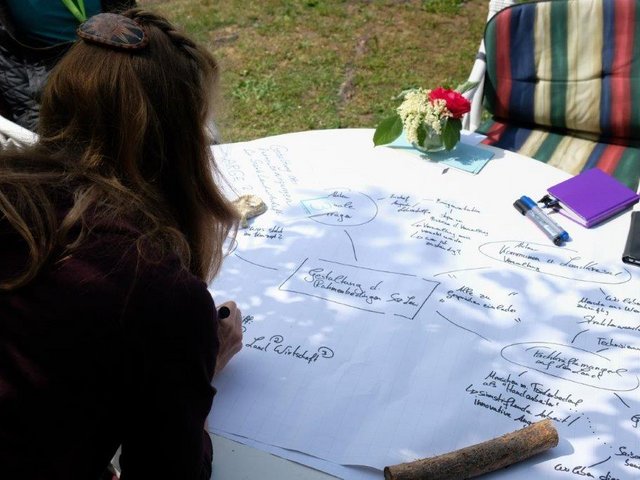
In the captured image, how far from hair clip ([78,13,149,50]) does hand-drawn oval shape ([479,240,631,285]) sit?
1061 millimetres

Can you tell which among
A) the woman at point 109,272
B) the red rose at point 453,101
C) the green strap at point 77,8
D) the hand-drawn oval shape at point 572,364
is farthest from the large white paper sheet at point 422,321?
the green strap at point 77,8

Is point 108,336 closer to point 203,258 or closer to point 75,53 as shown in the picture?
point 203,258

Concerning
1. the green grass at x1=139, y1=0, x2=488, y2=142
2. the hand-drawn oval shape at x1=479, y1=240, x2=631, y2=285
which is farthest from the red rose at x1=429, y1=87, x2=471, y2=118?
the green grass at x1=139, y1=0, x2=488, y2=142

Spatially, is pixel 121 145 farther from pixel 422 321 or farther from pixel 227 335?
pixel 422 321

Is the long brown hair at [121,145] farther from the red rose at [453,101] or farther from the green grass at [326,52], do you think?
the green grass at [326,52]

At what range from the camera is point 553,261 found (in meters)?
1.76

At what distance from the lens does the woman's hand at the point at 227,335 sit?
141 centimetres

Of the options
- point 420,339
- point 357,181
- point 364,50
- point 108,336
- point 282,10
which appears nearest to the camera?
point 108,336

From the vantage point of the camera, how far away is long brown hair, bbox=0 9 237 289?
3.41 feet

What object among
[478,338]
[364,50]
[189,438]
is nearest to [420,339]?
[478,338]

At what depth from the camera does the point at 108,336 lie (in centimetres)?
98

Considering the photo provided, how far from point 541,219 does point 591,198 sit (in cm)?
19

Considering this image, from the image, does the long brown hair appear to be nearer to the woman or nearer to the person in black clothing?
the woman

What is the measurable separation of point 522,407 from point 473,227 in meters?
0.64
